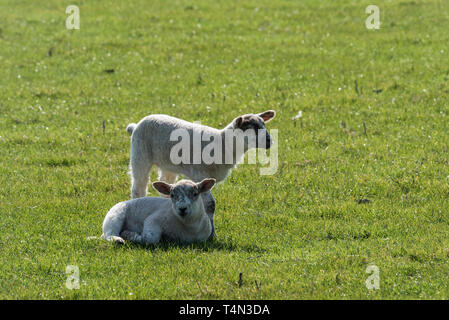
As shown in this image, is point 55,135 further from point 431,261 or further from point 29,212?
point 431,261

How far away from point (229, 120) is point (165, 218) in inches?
279

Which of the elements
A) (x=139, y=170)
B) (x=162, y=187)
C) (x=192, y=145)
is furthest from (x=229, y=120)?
(x=162, y=187)

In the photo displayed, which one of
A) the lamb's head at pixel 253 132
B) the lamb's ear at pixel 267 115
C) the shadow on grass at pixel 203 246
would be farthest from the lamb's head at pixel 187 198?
the lamb's ear at pixel 267 115

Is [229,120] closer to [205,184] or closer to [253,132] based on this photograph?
[253,132]

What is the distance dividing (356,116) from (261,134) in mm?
6296

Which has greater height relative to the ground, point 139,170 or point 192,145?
point 192,145

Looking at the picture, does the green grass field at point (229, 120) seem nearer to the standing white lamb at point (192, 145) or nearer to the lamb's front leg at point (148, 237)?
the lamb's front leg at point (148, 237)

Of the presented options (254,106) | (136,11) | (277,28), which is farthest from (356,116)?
(136,11)

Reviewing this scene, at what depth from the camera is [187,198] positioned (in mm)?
9500

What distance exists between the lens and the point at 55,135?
1611cm

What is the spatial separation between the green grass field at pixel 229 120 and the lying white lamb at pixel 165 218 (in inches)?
10.2

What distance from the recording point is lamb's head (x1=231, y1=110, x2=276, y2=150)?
1095 centimetres

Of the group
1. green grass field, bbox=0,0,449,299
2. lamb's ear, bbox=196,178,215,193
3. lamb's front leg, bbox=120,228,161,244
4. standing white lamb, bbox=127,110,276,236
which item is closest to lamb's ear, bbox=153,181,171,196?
lamb's ear, bbox=196,178,215,193

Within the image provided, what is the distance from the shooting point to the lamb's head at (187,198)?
9422 millimetres
